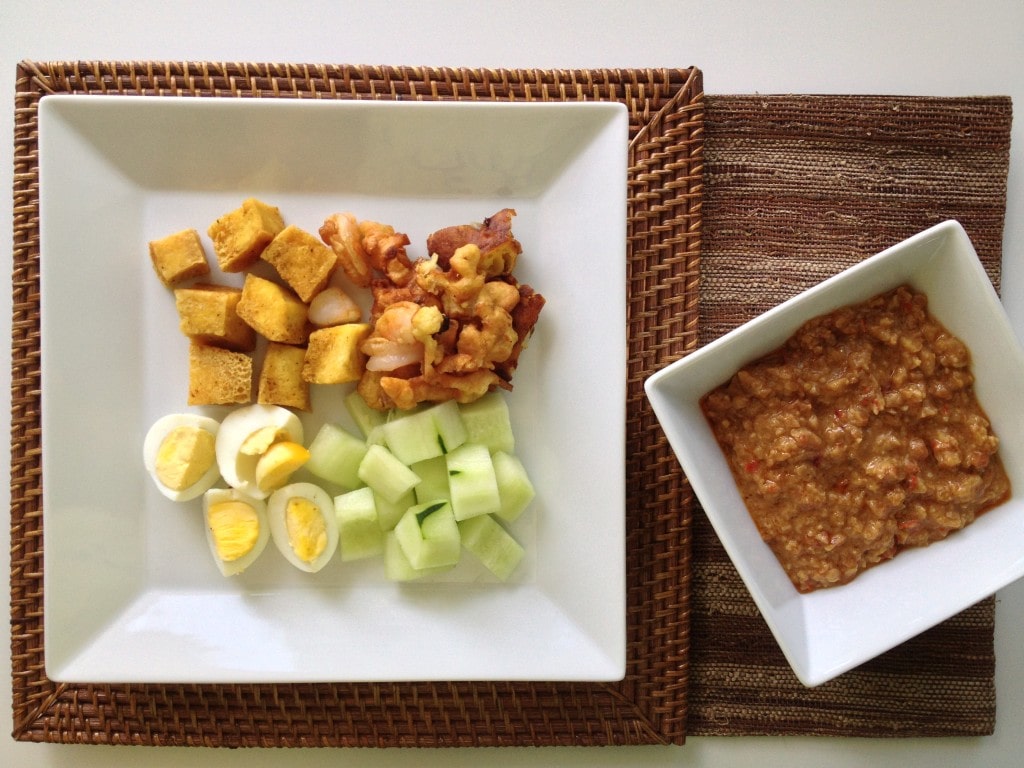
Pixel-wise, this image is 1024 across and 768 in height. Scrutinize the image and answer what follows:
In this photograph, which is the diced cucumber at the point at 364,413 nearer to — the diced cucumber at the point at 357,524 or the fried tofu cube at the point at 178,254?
the diced cucumber at the point at 357,524

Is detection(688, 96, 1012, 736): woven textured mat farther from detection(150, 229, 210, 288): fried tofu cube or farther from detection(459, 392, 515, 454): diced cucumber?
detection(150, 229, 210, 288): fried tofu cube

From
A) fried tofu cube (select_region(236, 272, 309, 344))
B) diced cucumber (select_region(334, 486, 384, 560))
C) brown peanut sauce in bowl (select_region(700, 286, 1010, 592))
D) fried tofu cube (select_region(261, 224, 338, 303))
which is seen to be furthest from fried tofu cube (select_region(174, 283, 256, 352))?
brown peanut sauce in bowl (select_region(700, 286, 1010, 592))

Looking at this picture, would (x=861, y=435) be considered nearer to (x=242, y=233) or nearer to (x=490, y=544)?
(x=490, y=544)

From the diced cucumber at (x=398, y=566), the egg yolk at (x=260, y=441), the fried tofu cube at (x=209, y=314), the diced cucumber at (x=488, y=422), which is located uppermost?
the fried tofu cube at (x=209, y=314)

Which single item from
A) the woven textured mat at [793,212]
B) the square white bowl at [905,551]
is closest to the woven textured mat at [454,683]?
the woven textured mat at [793,212]

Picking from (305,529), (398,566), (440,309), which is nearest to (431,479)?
(398,566)
